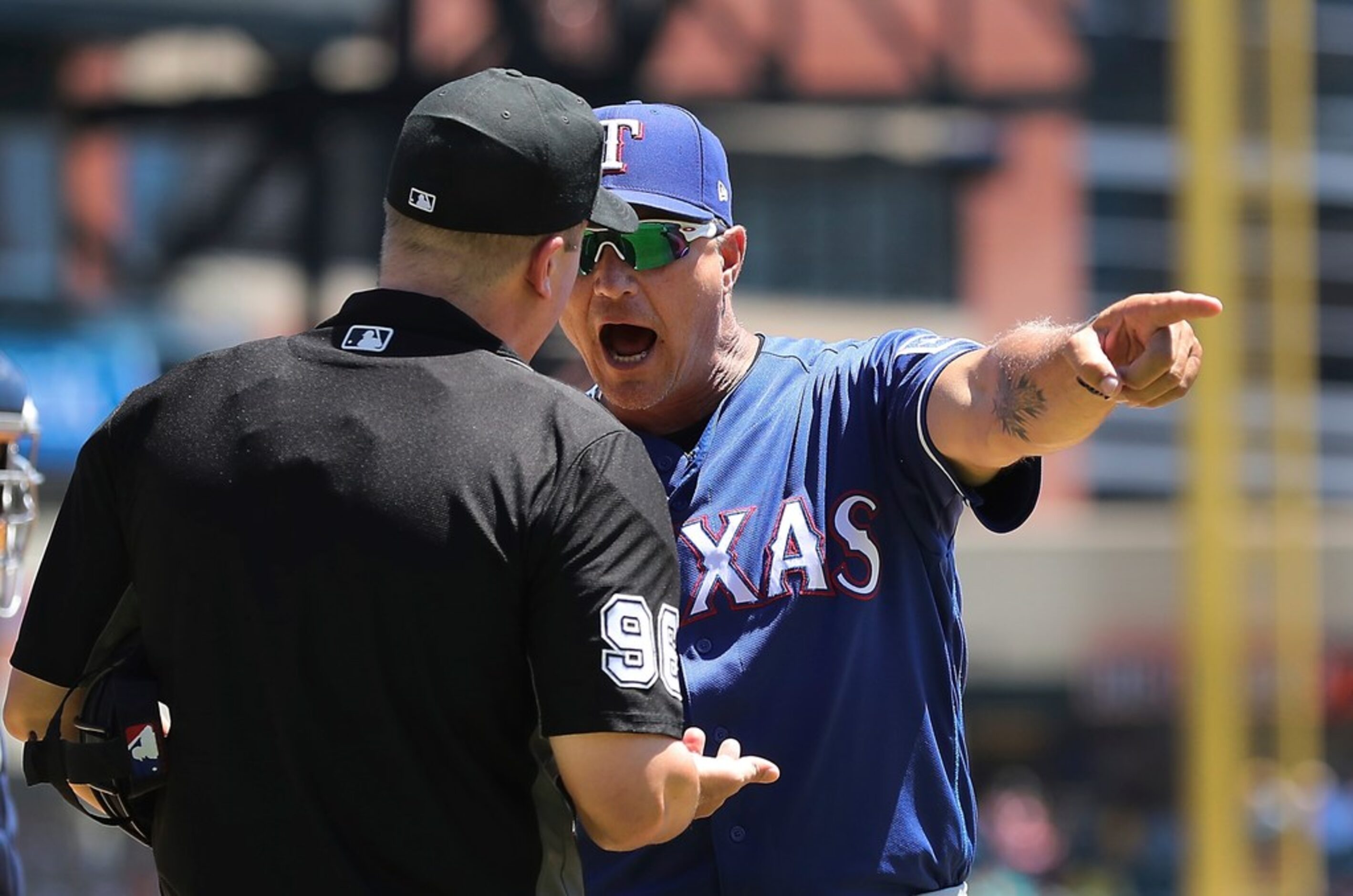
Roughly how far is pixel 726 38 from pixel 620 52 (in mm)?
2344

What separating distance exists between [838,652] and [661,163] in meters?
0.78

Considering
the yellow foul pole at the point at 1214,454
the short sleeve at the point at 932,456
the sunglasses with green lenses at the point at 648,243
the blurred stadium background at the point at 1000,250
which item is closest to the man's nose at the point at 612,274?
the sunglasses with green lenses at the point at 648,243

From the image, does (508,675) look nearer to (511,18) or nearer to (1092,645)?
(511,18)

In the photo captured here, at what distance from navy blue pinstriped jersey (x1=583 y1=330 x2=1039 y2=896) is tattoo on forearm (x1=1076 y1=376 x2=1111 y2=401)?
24 centimetres

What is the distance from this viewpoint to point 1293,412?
45.7 ft

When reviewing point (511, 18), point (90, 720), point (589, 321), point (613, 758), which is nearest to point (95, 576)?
point (90, 720)

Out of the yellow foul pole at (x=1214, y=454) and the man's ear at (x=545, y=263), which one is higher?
the man's ear at (x=545, y=263)

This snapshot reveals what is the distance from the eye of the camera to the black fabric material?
1863 mm

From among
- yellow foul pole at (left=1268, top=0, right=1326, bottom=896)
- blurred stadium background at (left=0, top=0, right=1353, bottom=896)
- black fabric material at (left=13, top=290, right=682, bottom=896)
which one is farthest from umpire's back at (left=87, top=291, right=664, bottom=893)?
yellow foul pole at (left=1268, top=0, right=1326, bottom=896)

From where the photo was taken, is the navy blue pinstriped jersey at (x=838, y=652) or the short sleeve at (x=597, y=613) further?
the navy blue pinstriped jersey at (x=838, y=652)

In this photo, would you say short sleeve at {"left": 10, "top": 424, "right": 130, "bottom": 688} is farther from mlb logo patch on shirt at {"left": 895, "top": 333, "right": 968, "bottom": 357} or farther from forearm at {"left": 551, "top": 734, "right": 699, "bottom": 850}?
mlb logo patch on shirt at {"left": 895, "top": 333, "right": 968, "bottom": 357}

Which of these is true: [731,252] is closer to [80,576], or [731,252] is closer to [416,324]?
[416,324]

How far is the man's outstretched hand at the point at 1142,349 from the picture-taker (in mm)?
2123

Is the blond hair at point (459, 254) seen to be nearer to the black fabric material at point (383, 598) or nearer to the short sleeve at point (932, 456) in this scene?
the black fabric material at point (383, 598)
